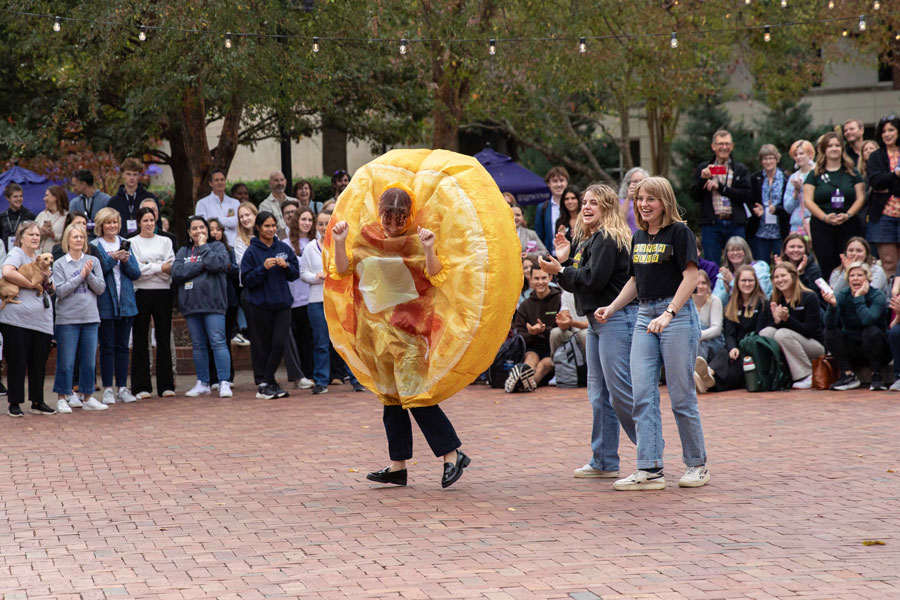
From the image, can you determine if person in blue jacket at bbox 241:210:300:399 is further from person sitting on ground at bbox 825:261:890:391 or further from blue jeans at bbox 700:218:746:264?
person sitting on ground at bbox 825:261:890:391

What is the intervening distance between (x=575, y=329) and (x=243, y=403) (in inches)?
149

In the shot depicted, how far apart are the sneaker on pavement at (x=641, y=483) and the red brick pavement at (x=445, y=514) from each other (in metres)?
0.10

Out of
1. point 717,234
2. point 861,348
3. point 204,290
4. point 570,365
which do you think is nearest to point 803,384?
point 861,348

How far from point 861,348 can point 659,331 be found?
573 cm

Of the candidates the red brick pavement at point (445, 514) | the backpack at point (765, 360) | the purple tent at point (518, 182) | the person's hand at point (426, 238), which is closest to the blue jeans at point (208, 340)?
the red brick pavement at point (445, 514)

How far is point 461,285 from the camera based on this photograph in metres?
7.19

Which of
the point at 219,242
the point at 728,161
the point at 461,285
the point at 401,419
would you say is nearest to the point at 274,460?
the point at 401,419

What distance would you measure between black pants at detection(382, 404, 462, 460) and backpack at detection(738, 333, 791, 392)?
5631 mm

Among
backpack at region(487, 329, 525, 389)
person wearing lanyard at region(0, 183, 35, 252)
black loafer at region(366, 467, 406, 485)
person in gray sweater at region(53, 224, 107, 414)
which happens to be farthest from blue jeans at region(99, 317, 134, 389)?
black loafer at region(366, 467, 406, 485)

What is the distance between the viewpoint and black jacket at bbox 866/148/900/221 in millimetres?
13438

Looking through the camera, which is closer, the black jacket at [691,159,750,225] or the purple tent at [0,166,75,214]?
the black jacket at [691,159,750,225]

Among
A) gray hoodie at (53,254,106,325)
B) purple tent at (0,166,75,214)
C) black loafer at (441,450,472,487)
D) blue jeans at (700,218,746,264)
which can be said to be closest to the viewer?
black loafer at (441,450,472,487)

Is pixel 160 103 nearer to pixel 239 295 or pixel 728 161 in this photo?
pixel 239 295

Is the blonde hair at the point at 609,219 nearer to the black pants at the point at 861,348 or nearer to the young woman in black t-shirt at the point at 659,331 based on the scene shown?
the young woman in black t-shirt at the point at 659,331
